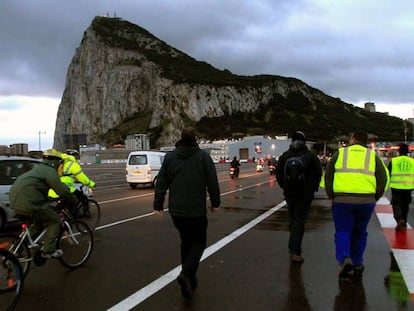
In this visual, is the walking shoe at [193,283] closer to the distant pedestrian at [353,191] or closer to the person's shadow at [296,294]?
the person's shadow at [296,294]

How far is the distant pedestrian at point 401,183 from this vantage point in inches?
355

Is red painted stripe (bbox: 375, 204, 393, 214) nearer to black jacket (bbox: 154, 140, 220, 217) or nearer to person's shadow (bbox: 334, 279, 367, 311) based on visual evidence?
person's shadow (bbox: 334, 279, 367, 311)

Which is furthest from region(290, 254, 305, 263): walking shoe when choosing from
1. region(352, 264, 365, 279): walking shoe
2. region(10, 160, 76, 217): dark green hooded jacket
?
region(10, 160, 76, 217): dark green hooded jacket

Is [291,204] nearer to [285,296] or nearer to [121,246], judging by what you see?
[285,296]

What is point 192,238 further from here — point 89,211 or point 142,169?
point 142,169

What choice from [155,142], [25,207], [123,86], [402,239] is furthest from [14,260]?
[123,86]

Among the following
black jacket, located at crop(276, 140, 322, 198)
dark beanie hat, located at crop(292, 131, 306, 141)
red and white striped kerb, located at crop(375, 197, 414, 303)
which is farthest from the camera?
dark beanie hat, located at crop(292, 131, 306, 141)

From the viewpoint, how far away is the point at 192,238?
5082 millimetres

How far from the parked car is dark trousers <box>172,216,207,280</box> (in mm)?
5051

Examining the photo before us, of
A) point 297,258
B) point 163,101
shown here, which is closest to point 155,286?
point 297,258

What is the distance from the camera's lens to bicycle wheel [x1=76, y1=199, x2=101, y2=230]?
997 cm

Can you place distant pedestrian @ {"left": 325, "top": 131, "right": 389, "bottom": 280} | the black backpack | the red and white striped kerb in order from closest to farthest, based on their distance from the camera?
distant pedestrian @ {"left": 325, "top": 131, "right": 389, "bottom": 280}, the red and white striped kerb, the black backpack

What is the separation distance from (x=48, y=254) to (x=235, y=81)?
606 feet

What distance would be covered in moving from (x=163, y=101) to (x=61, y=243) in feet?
527
